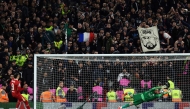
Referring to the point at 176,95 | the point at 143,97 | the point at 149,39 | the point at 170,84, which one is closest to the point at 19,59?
the point at 149,39

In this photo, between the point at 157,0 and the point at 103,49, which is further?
the point at 157,0

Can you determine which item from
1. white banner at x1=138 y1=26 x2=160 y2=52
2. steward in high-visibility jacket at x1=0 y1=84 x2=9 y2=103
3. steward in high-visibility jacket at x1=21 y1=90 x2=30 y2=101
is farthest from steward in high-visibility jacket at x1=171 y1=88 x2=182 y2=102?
steward in high-visibility jacket at x1=0 y1=84 x2=9 y2=103

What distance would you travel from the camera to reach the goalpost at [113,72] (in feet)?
70.1

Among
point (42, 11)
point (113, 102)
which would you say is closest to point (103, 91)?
point (113, 102)

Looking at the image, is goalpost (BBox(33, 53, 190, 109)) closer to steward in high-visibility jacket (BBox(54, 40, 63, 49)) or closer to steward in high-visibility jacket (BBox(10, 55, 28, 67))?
steward in high-visibility jacket (BBox(10, 55, 28, 67))

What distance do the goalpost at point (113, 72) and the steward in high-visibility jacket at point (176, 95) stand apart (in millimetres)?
118

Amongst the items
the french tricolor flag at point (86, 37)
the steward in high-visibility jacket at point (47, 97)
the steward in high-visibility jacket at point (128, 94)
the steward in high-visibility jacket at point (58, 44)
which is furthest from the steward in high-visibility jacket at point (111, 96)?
the french tricolor flag at point (86, 37)

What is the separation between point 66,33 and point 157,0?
457cm

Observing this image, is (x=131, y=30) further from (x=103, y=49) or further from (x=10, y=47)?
(x=10, y=47)

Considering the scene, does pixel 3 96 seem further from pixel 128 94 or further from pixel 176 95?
pixel 176 95

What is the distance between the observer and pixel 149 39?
2520 centimetres

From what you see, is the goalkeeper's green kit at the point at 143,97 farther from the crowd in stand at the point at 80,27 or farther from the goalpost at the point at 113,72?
the crowd in stand at the point at 80,27

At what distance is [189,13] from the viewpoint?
28.2 metres

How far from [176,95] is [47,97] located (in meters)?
3.73
